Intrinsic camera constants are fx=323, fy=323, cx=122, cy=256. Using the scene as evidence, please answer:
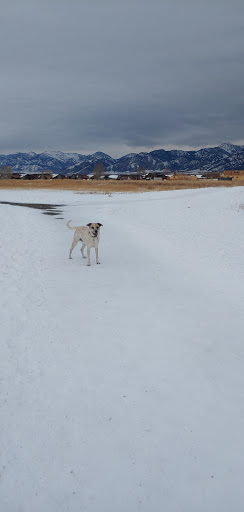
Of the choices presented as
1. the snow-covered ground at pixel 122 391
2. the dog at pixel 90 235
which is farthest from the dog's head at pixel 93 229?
the snow-covered ground at pixel 122 391

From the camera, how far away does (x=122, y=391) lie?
4.71 metres

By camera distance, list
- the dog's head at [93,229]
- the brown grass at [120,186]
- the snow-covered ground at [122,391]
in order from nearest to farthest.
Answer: the snow-covered ground at [122,391] < the dog's head at [93,229] < the brown grass at [120,186]

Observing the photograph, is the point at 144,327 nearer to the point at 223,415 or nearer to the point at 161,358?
the point at 161,358

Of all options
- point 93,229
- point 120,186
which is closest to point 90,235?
point 93,229

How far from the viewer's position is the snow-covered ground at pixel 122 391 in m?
3.27

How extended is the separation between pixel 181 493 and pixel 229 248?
12032mm

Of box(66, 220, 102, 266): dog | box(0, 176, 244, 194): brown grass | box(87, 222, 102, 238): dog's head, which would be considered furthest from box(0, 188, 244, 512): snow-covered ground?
box(0, 176, 244, 194): brown grass

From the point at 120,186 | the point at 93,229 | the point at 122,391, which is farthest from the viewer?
the point at 120,186

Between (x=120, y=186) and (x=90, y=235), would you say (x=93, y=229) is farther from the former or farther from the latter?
(x=120, y=186)

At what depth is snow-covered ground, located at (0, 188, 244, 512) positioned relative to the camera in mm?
3273

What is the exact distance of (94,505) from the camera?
3.10 m

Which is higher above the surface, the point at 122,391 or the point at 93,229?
the point at 93,229

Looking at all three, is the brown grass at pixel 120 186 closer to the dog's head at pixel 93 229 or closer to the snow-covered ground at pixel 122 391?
the dog's head at pixel 93 229

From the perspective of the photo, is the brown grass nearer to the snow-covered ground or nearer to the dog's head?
the dog's head
